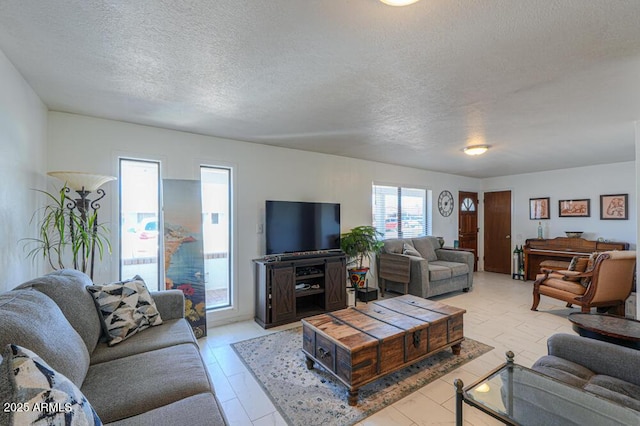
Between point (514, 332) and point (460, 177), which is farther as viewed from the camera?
point (460, 177)

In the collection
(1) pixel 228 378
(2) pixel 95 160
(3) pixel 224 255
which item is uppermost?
(2) pixel 95 160

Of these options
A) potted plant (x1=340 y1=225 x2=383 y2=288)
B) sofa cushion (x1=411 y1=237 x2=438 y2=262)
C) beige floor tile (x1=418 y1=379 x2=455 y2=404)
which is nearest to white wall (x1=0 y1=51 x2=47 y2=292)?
beige floor tile (x1=418 y1=379 x2=455 y2=404)

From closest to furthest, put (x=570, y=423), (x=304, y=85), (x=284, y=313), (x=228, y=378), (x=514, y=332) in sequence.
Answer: (x=570, y=423) → (x=304, y=85) → (x=228, y=378) → (x=514, y=332) → (x=284, y=313)

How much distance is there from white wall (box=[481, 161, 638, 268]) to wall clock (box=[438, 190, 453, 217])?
141cm

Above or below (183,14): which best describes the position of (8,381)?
below

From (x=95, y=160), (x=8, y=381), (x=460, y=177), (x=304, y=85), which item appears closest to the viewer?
(x=8, y=381)

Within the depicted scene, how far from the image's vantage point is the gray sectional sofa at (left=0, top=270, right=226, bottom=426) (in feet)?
3.95

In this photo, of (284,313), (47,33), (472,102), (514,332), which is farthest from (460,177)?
(47,33)

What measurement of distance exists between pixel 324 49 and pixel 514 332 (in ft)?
12.0

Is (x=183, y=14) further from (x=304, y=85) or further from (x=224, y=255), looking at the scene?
(x=224, y=255)

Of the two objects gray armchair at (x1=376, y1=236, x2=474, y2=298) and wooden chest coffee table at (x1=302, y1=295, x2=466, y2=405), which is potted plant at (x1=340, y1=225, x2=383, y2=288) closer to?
gray armchair at (x1=376, y1=236, x2=474, y2=298)

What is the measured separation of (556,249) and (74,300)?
7.35 metres

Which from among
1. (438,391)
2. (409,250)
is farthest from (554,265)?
(438,391)

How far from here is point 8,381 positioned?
0.80 m
